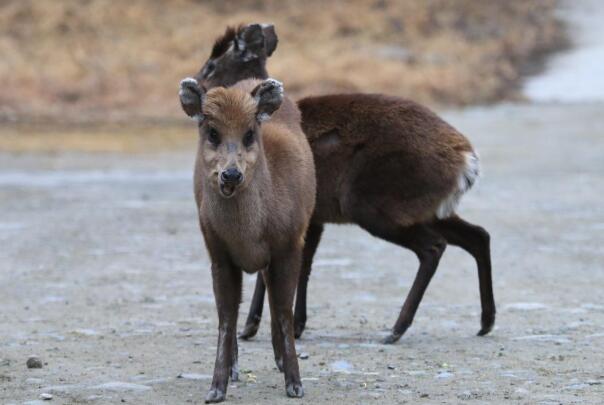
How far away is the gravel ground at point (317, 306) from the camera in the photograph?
286 inches

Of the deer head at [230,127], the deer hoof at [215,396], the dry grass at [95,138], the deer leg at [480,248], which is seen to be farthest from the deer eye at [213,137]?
the dry grass at [95,138]

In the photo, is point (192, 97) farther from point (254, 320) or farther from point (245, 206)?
point (254, 320)

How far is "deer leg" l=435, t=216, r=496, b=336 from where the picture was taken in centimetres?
891

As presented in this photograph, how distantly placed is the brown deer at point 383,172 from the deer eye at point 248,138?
7.34ft

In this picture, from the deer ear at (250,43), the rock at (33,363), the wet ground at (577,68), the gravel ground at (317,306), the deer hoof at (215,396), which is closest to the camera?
the deer hoof at (215,396)

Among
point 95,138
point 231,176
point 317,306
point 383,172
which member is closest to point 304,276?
point 383,172

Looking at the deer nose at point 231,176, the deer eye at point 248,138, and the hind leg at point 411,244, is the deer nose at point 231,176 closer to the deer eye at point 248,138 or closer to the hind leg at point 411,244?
the deer eye at point 248,138

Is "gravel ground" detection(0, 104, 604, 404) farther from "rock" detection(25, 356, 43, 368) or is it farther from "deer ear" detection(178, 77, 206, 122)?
"deer ear" detection(178, 77, 206, 122)

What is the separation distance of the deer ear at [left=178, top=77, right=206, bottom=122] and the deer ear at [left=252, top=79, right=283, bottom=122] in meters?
0.28

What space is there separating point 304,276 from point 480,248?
4.09 ft

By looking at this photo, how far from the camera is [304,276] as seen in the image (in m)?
9.07

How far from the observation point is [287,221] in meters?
Answer: 7.10

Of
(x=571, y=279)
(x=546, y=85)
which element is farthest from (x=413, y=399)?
(x=546, y=85)

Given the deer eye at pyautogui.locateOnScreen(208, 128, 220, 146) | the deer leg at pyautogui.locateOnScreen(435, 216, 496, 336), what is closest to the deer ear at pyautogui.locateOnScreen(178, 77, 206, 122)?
the deer eye at pyautogui.locateOnScreen(208, 128, 220, 146)
